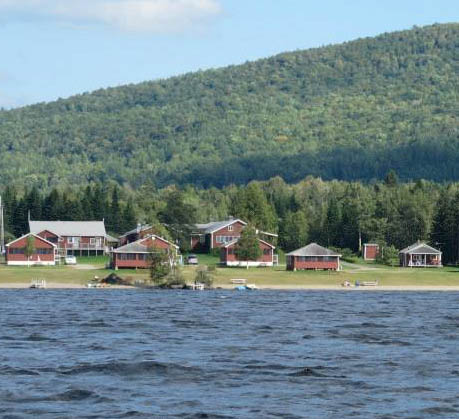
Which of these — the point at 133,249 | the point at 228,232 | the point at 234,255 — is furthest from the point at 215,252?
the point at 133,249

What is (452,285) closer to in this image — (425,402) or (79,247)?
(79,247)

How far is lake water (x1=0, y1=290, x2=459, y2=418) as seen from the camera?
42938 millimetres

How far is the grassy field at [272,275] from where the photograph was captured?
124 metres

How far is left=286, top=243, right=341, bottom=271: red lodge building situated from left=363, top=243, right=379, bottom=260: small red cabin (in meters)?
24.4

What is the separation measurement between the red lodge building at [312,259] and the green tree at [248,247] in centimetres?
466

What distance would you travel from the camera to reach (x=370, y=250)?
16338 centimetres

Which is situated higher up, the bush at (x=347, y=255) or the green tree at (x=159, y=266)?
the bush at (x=347, y=255)

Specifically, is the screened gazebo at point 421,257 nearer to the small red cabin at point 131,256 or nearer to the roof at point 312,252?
the roof at point 312,252

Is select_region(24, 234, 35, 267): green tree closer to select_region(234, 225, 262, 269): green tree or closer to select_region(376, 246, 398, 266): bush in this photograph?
select_region(234, 225, 262, 269): green tree

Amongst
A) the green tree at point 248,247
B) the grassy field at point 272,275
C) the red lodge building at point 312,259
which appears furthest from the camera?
the green tree at point 248,247

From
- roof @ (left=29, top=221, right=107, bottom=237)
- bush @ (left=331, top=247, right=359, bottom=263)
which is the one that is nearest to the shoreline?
bush @ (left=331, top=247, right=359, bottom=263)

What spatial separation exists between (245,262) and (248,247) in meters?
3.03

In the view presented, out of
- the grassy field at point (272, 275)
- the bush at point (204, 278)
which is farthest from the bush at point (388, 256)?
the bush at point (204, 278)

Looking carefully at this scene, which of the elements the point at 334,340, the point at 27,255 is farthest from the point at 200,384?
the point at 27,255
